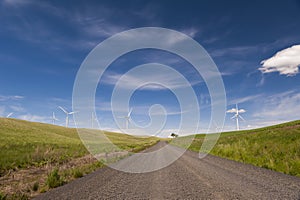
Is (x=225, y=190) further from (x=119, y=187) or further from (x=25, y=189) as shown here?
(x=25, y=189)

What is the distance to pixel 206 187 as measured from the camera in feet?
22.1

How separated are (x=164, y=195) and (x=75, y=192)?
2913mm

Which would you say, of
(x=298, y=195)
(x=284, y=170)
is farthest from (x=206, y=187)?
(x=284, y=170)

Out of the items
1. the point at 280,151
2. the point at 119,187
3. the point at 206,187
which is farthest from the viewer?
the point at 280,151

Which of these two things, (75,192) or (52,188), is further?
(52,188)

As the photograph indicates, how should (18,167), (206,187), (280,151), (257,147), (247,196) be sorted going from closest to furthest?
(247,196), (206,187), (280,151), (18,167), (257,147)

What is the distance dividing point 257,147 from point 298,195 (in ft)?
42.9

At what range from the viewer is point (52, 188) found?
845 cm

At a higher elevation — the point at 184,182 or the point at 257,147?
the point at 257,147

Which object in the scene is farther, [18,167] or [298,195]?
[18,167]

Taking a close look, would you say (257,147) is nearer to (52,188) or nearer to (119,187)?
(119,187)

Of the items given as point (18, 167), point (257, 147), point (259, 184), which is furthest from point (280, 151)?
point (18, 167)

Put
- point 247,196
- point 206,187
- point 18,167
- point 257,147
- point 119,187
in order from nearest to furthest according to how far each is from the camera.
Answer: point 247,196
point 206,187
point 119,187
point 18,167
point 257,147

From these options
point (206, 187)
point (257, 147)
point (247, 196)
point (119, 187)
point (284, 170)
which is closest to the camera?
point (247, 196)
